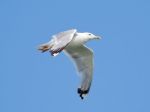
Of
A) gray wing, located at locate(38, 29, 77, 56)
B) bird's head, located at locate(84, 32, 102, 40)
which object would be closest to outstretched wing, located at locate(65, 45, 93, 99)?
bird's head, located at locate(84, 32, 102, 40)

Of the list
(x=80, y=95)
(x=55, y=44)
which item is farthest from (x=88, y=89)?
(x=55, y=44)

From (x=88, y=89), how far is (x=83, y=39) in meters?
1.31

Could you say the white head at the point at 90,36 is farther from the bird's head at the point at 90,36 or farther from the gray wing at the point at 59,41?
the gray wing at the point at 59,41

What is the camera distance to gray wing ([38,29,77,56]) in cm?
977

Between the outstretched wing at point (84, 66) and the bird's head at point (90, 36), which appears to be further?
the outstretched wing at point (84, 66)

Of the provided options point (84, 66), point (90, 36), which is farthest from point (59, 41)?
point (84, 66)

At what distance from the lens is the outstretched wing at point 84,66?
471 inches

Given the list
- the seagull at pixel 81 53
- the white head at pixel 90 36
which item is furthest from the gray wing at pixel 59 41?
the white head at pixel 90 36

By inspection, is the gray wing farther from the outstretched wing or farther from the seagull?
the outstretched wing

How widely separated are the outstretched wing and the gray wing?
1.05m

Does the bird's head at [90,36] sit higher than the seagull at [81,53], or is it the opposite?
the bird's head at [90,36]

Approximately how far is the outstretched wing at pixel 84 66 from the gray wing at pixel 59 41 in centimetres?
105

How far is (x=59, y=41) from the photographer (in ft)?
34.0

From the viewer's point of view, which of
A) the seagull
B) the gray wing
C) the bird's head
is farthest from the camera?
the bird's head
